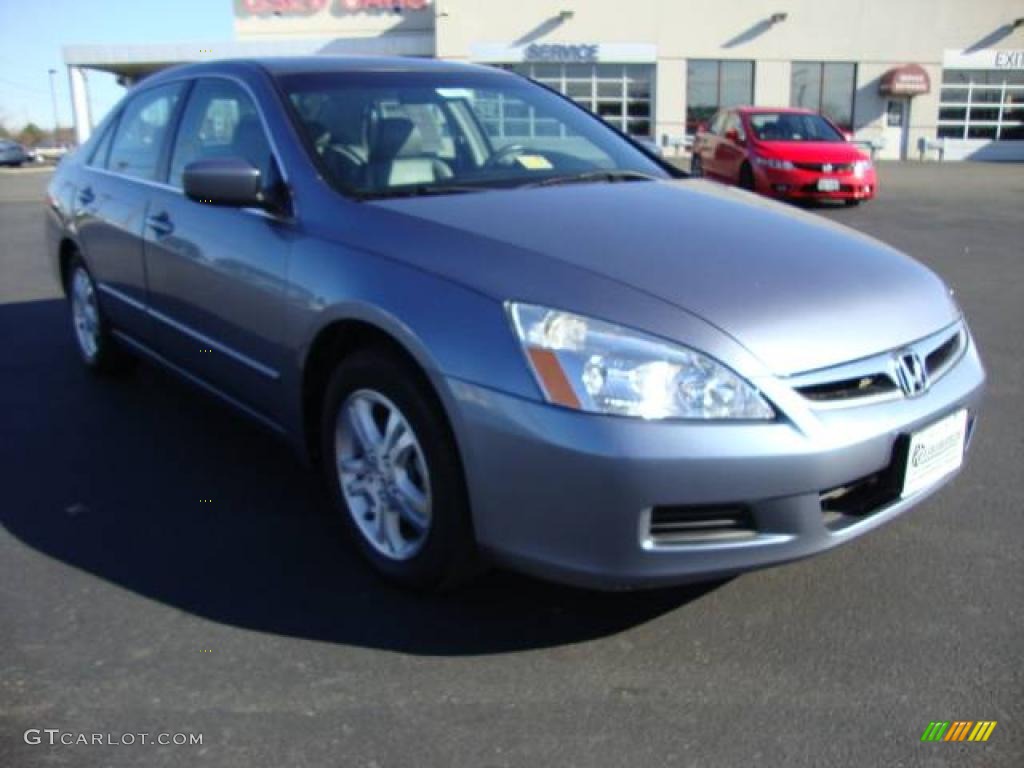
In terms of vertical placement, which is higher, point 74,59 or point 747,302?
point 74,59

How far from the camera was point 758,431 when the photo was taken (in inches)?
83.2

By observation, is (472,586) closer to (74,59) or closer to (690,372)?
(690,372)

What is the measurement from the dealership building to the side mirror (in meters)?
30.9

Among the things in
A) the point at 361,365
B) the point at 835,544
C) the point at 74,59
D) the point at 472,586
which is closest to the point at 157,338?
the point at 361,365

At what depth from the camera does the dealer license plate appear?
2.37 metres

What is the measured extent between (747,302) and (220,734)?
164 centimetres

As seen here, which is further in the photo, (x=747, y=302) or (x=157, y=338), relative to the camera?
(x=157, y=338)

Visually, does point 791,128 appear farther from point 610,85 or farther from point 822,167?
point 610,85

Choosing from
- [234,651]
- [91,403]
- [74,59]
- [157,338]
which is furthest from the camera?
[74,59]

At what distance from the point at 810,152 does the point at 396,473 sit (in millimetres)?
12255

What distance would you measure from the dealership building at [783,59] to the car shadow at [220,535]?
3018 cm

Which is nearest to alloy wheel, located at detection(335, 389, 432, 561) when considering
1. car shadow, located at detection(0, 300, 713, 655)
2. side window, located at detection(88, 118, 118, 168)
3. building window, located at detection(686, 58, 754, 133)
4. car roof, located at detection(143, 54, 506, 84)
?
car shadow, located at detection(0, 300, 713, 655)

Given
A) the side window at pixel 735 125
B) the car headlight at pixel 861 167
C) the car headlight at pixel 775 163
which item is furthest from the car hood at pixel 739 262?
the side window at pixel 735 125

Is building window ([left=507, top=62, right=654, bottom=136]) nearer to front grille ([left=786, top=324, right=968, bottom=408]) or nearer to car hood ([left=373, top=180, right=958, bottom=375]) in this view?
car hood ([left=373, top=180, right=958, bottom=375])
